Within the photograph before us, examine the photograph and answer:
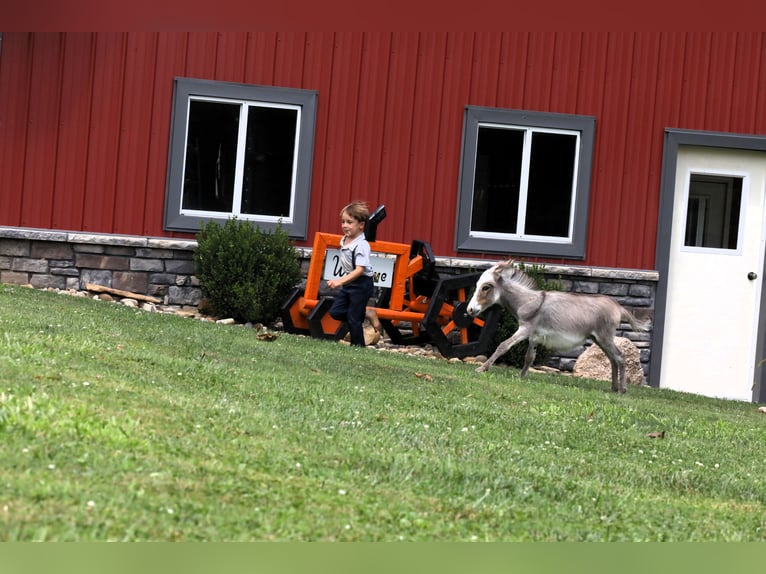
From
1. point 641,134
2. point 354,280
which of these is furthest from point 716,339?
point 354,280

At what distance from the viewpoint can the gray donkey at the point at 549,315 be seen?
9.75 meters

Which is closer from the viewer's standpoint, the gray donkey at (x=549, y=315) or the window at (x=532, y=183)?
the gray donkey at (x=549, y=315)

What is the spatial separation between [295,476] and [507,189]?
8954 mm

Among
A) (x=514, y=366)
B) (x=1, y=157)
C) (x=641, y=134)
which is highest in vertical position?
(x=641, y=134)

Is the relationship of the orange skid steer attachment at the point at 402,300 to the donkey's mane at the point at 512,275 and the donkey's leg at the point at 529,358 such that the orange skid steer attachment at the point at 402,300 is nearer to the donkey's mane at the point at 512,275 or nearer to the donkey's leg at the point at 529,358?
the donkey's mane at the point at 512,275

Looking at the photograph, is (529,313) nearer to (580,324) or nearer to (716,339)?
(580,324)

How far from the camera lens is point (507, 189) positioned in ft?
42.3

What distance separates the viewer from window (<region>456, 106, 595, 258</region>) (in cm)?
1276

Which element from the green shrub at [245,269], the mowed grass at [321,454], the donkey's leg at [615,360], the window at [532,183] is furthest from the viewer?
the window at [532,183]

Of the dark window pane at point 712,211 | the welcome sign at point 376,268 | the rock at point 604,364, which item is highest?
the dark window pane at point 712,211

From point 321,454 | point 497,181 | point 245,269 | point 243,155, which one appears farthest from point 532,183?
point 321,454

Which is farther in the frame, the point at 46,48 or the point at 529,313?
the point at 46,48

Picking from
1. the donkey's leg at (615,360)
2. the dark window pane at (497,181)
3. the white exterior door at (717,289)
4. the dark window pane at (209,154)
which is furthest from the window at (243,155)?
the white exterior door at (717,289)

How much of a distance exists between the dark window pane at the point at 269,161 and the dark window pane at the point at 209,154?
202 mm
